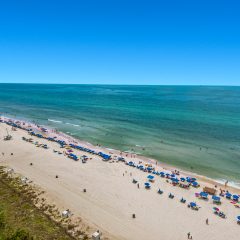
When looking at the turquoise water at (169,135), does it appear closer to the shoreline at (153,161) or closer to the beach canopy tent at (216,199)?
the shoreline at (153,161)

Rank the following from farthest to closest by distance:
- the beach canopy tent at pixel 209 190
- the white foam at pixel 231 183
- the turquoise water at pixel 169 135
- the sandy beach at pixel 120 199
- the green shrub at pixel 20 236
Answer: the turquoise water at pixel 169 135, the white foam at pixel 231 183, the beach canopy tent at pixel 209 190, the sandy beach at pixel 120 199, the green shrub at pixel 20 236

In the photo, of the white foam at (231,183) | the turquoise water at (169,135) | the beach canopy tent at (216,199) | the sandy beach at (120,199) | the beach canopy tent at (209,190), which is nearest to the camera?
the sandy beach at (120,199)

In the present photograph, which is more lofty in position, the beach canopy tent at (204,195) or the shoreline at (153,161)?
the beach canopy tent at (204,195)

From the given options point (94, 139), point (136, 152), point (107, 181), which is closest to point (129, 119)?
point (94, 139)

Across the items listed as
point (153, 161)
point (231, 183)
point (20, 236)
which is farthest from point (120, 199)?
point (231, 183)

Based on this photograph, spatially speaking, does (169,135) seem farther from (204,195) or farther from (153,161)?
(204,195)

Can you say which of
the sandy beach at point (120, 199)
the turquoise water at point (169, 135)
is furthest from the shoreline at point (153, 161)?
the turquoise water at point (169, 135)

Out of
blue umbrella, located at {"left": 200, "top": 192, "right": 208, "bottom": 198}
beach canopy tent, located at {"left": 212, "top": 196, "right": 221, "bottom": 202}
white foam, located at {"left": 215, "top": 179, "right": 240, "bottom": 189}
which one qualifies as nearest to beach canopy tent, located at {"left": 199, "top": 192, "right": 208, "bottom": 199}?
blue umbrella, located at {"left": 200, "top": 192, "right": 208, "bottom": 198}

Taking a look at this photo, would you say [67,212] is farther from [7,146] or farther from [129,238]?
[7,146]
